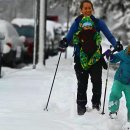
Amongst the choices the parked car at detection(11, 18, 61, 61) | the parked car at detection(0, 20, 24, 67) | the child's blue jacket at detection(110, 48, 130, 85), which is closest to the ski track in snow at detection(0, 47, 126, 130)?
the child's blue jacket at detection(110, 48, 130, 85)

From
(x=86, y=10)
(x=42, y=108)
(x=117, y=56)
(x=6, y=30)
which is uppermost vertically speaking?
(x=86, y=10)

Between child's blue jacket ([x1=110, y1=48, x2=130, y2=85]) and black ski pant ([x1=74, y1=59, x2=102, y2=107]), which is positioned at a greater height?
child's blue jacket ([x1=110, y1=48, x2=130, y2=85])

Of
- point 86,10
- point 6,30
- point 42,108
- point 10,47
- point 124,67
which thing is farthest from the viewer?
point 6,30

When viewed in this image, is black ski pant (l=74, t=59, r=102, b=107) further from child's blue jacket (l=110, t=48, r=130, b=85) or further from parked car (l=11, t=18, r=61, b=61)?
parked car (l=11, t=18, r=61, b=61)

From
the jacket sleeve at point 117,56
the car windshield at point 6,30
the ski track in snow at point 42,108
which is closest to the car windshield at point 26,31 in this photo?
the car windshield at point 6,30

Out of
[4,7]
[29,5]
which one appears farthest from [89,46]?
[29,5]

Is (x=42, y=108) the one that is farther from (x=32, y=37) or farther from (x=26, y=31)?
(x=26, y=31)

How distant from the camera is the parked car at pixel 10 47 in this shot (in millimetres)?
18962

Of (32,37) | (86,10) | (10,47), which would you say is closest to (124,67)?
(86,10)

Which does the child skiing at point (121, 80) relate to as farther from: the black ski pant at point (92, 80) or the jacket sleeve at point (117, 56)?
the black ski pant at point (92, 80)

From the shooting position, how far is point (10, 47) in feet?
63.0

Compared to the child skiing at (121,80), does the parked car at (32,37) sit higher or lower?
lower

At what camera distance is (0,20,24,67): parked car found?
62.2 feet

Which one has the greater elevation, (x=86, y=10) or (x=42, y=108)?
(x=86, y=10)
